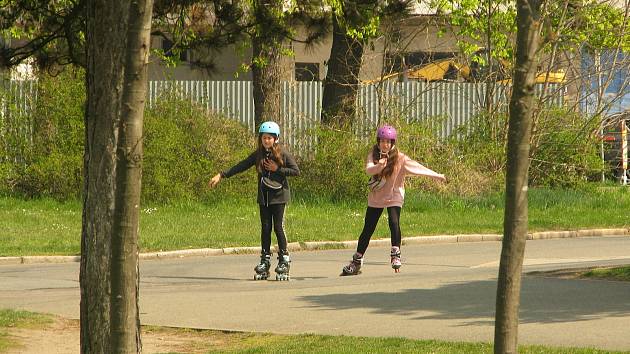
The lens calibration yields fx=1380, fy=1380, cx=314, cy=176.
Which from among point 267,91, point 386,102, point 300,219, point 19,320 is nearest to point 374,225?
Answer: point 19,320

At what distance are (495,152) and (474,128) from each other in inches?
45.7

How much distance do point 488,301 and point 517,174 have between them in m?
6.56

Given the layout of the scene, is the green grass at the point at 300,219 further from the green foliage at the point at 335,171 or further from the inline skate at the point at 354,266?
the inline skate at the point at 354,266

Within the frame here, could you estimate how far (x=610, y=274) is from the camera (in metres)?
14.2

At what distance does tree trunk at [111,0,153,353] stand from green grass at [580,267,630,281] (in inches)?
323

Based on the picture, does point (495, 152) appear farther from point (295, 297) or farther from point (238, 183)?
point (295, 297)

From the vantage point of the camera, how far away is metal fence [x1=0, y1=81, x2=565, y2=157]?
90.6ft

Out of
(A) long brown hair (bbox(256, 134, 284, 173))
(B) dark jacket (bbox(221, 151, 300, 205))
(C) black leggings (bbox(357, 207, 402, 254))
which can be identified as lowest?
(C) black leggings (bbox(357, 207, 402, 254))

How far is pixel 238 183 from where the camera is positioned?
81.6 ft

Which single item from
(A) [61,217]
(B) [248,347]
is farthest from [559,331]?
(A) [61,217]

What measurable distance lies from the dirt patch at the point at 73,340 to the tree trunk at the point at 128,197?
3291mm

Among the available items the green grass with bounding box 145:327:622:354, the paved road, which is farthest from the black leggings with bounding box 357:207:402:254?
the green grass with bounding box 145:327:622:354

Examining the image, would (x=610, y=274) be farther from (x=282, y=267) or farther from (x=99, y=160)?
(x=99, y=160)

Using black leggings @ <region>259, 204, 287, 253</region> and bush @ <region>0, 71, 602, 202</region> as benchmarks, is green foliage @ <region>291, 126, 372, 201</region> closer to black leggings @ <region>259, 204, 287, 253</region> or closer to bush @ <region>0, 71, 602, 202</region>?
bush @ <region>0, 71, 602, 202</region>
